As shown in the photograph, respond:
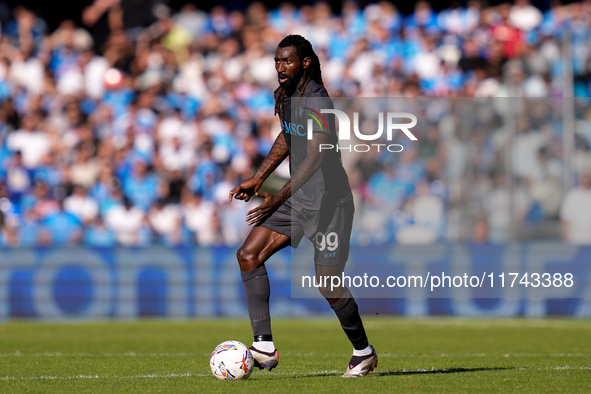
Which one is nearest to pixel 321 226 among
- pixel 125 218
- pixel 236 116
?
pixel 125 218

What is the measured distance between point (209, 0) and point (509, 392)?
1516 cm

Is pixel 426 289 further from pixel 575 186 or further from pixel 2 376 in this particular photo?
pixel 2 376

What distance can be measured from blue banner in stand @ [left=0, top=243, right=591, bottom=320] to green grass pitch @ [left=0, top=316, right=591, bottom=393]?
51 cm

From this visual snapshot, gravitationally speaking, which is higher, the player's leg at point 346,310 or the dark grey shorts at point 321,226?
the dark grey shorts at point 321,226

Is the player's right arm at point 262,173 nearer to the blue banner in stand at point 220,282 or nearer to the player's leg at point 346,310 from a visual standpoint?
the player's leg at point 346,310

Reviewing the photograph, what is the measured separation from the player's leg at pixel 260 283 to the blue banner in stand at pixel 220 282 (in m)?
6.59

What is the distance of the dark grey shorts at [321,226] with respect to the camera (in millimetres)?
6316

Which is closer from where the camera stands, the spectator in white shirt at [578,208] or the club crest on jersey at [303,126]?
the club crest on jersey at [303,126]

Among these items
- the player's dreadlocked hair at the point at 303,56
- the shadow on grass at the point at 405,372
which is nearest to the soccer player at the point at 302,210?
the player's dreadlocked hair at the point at 303,56

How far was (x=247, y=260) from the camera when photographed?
6516 millimetres

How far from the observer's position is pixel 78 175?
15102 mm

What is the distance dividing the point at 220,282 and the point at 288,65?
293 inches

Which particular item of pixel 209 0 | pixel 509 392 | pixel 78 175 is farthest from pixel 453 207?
pixel 209 0

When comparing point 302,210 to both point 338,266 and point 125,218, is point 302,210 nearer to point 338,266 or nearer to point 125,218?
point 338,266
